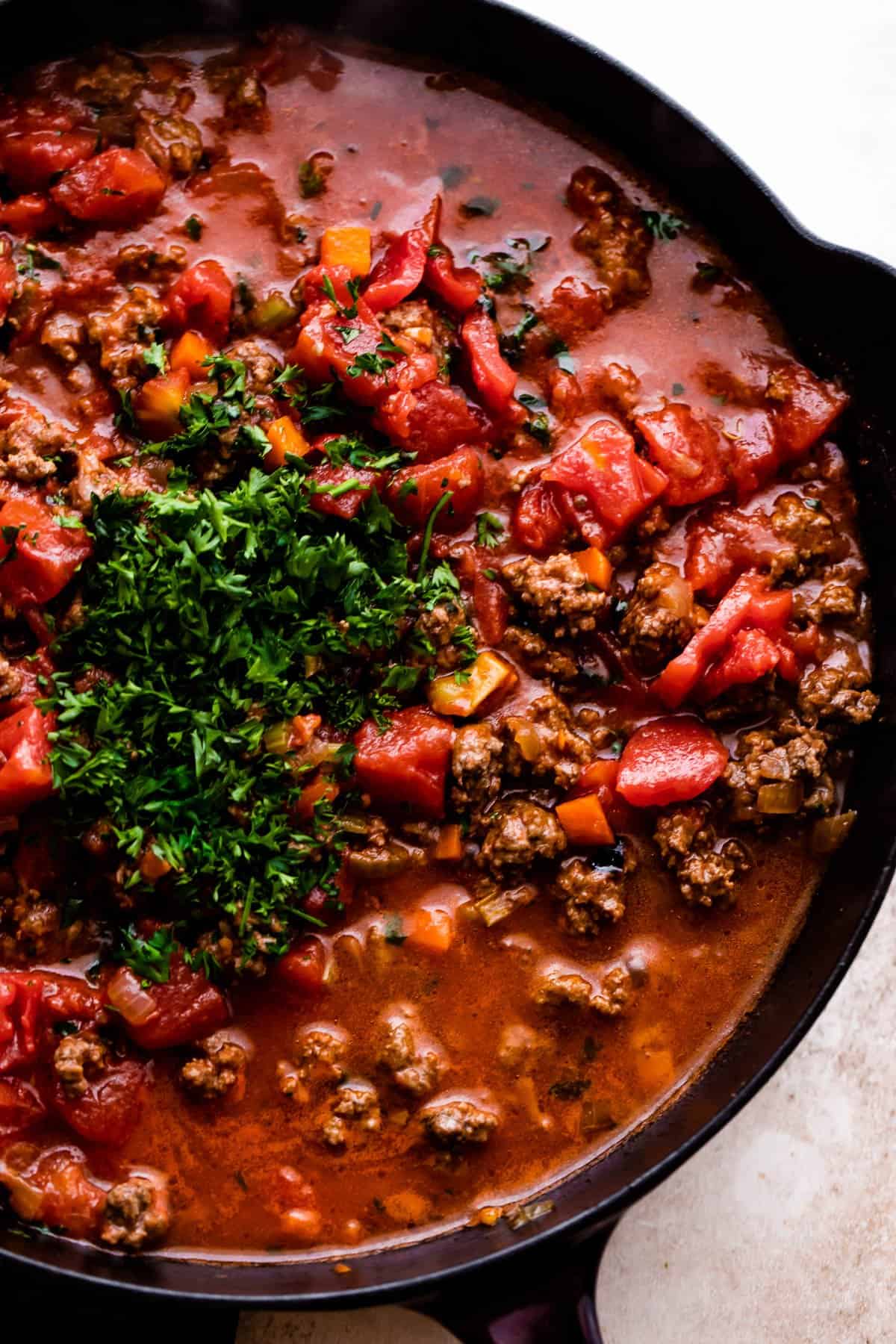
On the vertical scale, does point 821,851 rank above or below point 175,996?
above

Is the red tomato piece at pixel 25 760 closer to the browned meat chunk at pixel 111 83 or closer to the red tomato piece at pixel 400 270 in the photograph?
the red tomato piece at pixel 400 270

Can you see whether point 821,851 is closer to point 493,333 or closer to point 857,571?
point 857,571

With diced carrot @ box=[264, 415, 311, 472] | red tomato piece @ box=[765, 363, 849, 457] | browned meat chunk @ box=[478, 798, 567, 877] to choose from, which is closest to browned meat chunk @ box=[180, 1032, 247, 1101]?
browned meat chunk @ box=[478, 798, 567, 877]

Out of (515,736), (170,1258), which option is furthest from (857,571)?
(170,1258)

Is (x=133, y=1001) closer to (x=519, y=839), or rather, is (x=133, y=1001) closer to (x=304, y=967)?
(x=304, y=967)

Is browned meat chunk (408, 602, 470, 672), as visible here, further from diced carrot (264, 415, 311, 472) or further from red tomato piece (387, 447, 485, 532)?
diced carrot (264, 415, 311, 472)
